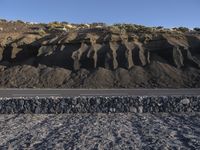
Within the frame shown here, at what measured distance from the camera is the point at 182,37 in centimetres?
4234

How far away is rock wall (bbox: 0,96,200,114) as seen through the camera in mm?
18625

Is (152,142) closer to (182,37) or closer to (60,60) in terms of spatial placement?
(60,60)

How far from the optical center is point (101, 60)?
129ft

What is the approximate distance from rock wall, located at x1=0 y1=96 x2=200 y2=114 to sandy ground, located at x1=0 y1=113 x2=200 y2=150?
0.49 m

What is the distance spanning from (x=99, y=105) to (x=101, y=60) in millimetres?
20668

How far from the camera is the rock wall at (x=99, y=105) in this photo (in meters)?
18.6

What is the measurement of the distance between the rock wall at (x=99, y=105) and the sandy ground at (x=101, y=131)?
1.59 feet

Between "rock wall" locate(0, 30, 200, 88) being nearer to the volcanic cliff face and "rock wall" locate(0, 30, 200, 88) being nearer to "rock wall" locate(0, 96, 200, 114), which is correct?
the volcanic cliff face

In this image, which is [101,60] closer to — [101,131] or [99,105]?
[99,105]

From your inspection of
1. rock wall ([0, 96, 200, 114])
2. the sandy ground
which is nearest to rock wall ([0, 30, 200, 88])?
rock wall ([0, 96, 200, 114])

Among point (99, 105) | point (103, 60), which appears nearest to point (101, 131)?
point (99, 105)

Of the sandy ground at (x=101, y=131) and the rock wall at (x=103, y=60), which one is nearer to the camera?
the sandy ground at (x=101, y=131)

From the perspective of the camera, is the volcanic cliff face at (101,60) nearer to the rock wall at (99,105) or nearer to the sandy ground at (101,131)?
the rock wall at (99,105)

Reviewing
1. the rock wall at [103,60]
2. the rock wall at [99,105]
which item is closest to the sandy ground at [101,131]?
the rock wall at [99,105]
